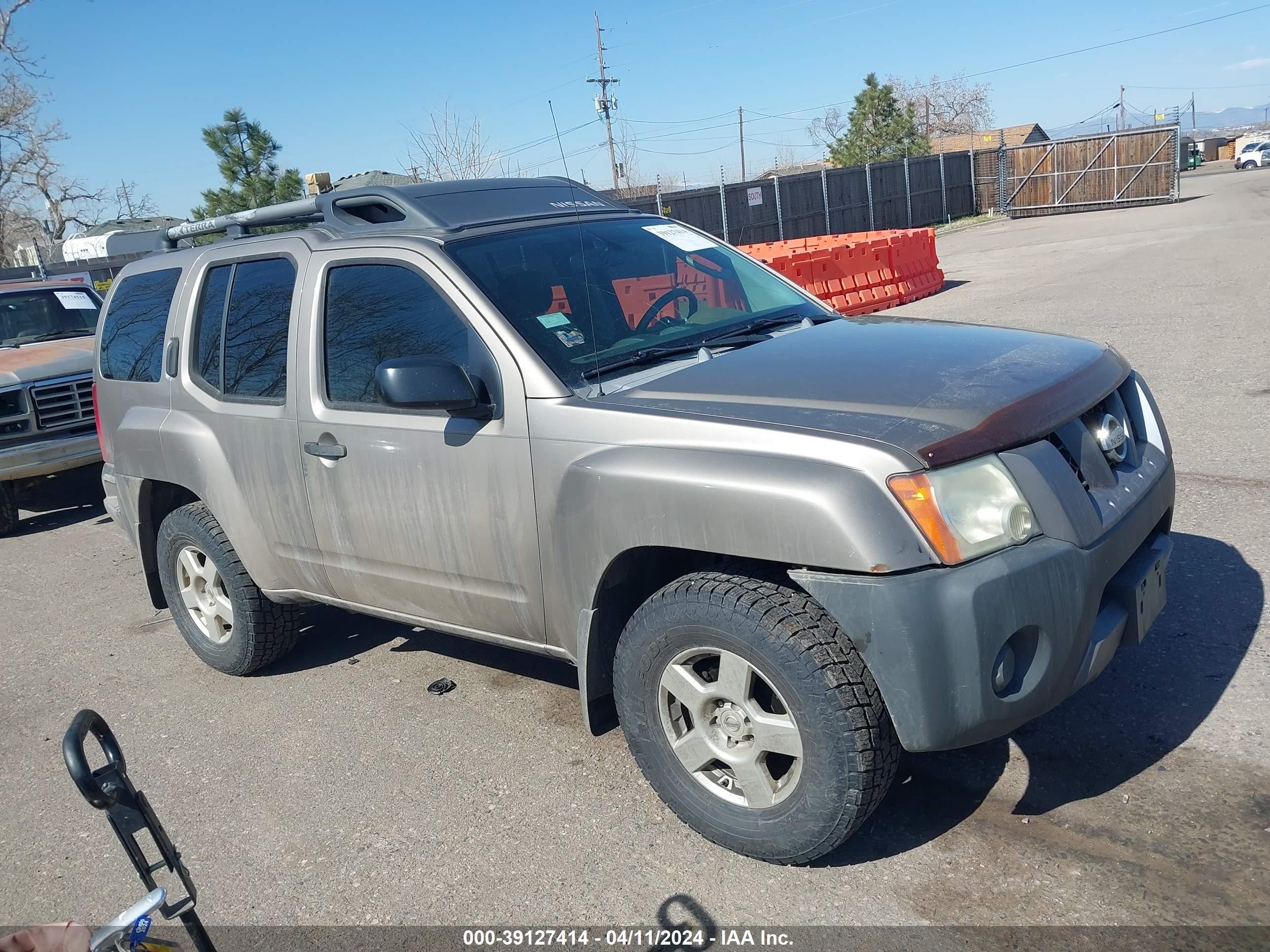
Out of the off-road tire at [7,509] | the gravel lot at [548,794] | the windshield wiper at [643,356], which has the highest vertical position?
the windshield wiper at [643,356]

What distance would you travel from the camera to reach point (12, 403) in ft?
28.2

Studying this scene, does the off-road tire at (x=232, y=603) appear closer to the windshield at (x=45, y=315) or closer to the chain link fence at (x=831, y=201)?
the windshield at (x=45, y=315)

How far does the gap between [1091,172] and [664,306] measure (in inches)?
1428

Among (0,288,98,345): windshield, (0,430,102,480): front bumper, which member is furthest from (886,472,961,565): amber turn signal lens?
(0,288,98,345): windshield

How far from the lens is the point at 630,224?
14.3ft

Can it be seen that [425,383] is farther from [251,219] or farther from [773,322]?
[251,219]

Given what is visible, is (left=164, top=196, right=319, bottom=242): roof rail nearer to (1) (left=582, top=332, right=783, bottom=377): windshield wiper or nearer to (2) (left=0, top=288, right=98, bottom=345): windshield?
(1) (left=582, top=332, right=783, bottom=377): windshield wiper

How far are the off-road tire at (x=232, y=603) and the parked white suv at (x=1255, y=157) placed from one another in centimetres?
6897

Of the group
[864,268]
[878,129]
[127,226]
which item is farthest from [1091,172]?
[127,226]

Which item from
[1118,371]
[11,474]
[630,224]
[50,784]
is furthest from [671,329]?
[11,474]

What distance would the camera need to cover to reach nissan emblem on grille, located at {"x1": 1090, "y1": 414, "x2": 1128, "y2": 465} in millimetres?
3117

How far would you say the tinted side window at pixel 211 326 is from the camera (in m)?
4.56

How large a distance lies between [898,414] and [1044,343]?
103 cm

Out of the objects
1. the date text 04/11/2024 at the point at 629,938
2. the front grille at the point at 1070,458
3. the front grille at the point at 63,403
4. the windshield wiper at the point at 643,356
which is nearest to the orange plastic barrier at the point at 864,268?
the front grille at the point at 63,403
